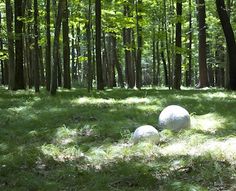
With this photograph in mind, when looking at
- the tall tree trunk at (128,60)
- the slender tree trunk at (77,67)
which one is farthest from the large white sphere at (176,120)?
the slender tree trunk at (77,67)

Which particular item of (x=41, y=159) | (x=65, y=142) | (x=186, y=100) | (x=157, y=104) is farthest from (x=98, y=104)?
(x=41, y=159)

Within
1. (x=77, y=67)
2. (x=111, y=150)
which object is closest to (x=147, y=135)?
(x=111, y=150)

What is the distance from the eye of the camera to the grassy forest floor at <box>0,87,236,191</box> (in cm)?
691

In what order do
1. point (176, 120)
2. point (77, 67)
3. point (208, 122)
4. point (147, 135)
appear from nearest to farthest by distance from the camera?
point (147, 135) → point (176, 120) → point (208, 122) → point (77, 67)

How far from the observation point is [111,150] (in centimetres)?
872

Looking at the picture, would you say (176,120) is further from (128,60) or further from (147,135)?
(128,60)

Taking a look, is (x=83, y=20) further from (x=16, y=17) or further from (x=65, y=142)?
(x=65, y=142)

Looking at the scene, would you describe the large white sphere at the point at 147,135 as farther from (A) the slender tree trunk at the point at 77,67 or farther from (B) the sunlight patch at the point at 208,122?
(A) the slender tree trunk at the point at 77,67

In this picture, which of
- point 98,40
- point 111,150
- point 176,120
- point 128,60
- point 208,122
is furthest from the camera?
point 128,60

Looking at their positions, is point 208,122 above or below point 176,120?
below

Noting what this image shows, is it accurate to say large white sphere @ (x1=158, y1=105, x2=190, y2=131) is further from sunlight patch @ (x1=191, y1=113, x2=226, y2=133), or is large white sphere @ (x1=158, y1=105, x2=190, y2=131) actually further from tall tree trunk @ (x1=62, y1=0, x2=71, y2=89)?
tall tree trunk @ (x1=62, y1=0, x2=71, y2=89)

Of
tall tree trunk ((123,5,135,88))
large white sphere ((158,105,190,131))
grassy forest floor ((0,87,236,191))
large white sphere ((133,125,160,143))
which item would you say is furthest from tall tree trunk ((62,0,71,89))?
large white sphere ((133,125,160,143))

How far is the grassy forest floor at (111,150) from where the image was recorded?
6.91 meters

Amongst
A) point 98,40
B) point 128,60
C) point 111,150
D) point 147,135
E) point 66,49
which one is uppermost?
point 98,40
